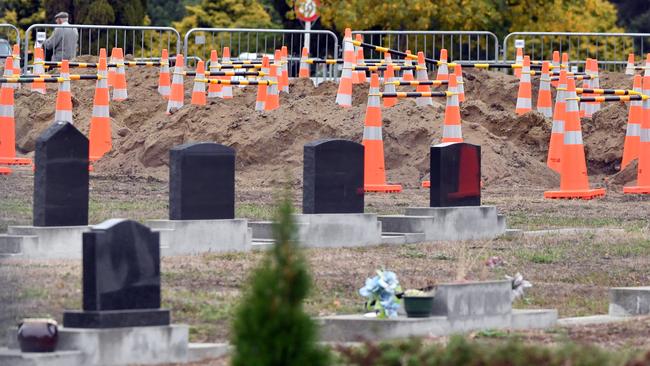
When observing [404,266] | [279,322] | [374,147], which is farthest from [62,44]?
[279,322]

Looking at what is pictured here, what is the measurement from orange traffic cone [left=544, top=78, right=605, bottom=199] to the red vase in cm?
1173

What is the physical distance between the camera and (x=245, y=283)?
11.3 meters

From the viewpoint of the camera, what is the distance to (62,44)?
3006cm

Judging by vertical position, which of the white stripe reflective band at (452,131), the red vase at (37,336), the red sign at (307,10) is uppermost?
the red sign at (307,10)

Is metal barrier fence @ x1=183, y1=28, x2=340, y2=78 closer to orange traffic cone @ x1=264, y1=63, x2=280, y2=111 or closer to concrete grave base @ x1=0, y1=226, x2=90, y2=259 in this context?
orange traffic cone @ x1=264, y1=63, x2=280, y2=111

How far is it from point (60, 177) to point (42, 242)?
1.72 ft

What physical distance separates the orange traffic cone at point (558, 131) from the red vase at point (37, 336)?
492 inches

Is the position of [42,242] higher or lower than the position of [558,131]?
lower

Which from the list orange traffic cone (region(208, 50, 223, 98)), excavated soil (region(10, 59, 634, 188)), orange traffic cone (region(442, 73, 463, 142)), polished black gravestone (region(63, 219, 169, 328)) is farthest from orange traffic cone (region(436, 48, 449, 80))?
polished black gravestone (region(63, 219, 169, 328))

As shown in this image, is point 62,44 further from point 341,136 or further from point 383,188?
point 383,188

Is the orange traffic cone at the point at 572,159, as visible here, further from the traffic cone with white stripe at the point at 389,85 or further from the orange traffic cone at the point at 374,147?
the traffic cone with white stripe at the point at 389,85

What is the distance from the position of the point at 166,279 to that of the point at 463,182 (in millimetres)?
4274

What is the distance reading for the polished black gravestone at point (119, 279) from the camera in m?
8.75

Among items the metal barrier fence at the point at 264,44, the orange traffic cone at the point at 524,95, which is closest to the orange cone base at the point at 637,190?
the orange traffic cone at the point at 524,95
